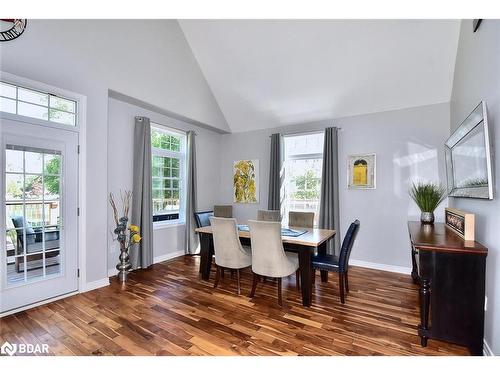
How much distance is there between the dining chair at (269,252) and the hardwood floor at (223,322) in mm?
364

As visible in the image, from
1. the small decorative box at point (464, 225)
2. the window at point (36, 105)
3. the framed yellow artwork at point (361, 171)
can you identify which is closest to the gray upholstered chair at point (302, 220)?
the framed yellow artwork at point (361, 171)

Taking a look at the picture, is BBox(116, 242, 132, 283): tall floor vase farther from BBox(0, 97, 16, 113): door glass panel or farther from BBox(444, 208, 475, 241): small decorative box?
BBox(444, 208, 475, 241): small decorative box

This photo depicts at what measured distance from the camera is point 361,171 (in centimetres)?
423

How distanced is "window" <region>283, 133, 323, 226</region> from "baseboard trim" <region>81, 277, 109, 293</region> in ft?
10.5

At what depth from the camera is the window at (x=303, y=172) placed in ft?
15.6

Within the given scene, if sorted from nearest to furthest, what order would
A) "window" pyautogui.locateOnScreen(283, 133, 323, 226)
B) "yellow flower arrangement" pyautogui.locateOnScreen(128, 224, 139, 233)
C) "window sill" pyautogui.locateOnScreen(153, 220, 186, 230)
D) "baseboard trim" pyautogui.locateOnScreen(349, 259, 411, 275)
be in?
"yellow flower arrangement" pyautogui.locateOnScreen(128, 224, 139, 233), "baseboard trim" pyautogui.locateOnScreen(349, 259, 411, 275), "window sill" pyautogui.locateOnScreen(153, 220, 186, 230), "window" pyautogui.locateOnScreen(283, 133, 323, 226)

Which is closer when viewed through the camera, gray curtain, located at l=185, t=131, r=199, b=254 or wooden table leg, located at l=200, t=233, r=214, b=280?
wooden table leg, located at l=200, t=233, r=214, b=280

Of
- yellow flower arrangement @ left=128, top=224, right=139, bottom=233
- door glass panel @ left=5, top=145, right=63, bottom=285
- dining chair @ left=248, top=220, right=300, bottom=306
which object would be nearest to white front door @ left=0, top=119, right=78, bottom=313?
door glass panel @ left=5, top=145, right=63, bottom=285

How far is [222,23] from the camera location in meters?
3.86

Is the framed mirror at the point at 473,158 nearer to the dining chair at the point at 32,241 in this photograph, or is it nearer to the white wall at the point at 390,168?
the white wall at the point at 390,168

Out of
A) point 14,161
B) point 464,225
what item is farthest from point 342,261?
point 14,161

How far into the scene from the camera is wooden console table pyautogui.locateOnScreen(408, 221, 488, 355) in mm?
1875
